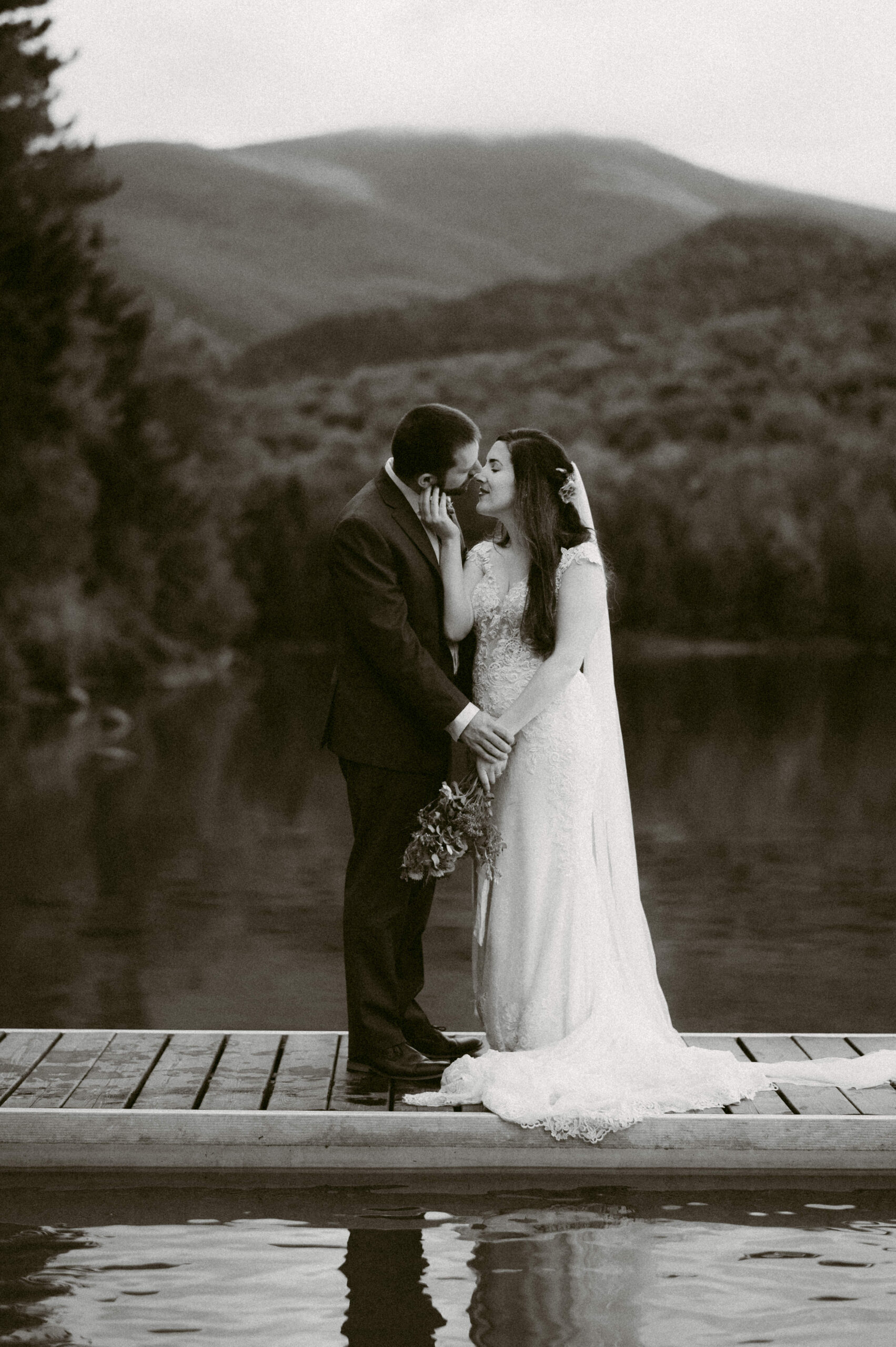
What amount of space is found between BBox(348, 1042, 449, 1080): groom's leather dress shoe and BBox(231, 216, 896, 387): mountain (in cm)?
9928

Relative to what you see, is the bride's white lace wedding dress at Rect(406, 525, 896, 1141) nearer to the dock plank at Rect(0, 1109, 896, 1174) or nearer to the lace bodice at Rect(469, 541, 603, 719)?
the lace bodice at Rect(469, 541, 603, 719)

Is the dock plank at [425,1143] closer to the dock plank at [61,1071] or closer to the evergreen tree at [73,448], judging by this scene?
the dock plank at [61,1071]

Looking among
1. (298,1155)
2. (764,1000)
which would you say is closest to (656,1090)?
(298,1155)

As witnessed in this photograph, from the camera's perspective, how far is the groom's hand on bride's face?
5562 millimetres

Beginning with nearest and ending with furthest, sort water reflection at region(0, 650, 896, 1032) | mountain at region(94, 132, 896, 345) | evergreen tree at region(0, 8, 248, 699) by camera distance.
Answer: water reflection at region(0, 650, 896, 1032) → evergreen tree at region(0, 8, 248, 699) → mountain at region(94, 132, 896, 345)

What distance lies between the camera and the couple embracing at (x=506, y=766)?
5547 millimetres

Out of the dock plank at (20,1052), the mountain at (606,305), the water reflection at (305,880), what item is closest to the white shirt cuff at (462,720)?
the dock plank at (20,1052)

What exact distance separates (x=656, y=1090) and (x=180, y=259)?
384 ft

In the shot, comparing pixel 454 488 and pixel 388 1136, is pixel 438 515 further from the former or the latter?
pixel 388 1136

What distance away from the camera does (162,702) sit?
3462cm

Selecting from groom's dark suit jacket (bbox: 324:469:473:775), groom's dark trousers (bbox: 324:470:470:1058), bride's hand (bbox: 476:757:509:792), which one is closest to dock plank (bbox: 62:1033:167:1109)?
groom's dark trousers (bbox: 324:470:470:1058)

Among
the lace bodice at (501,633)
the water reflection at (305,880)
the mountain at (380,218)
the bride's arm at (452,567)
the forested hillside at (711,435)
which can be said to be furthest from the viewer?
the mountain at (380,218)

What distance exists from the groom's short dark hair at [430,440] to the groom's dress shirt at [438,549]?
3cm

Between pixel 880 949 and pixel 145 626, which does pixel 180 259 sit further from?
pixel 880 949
